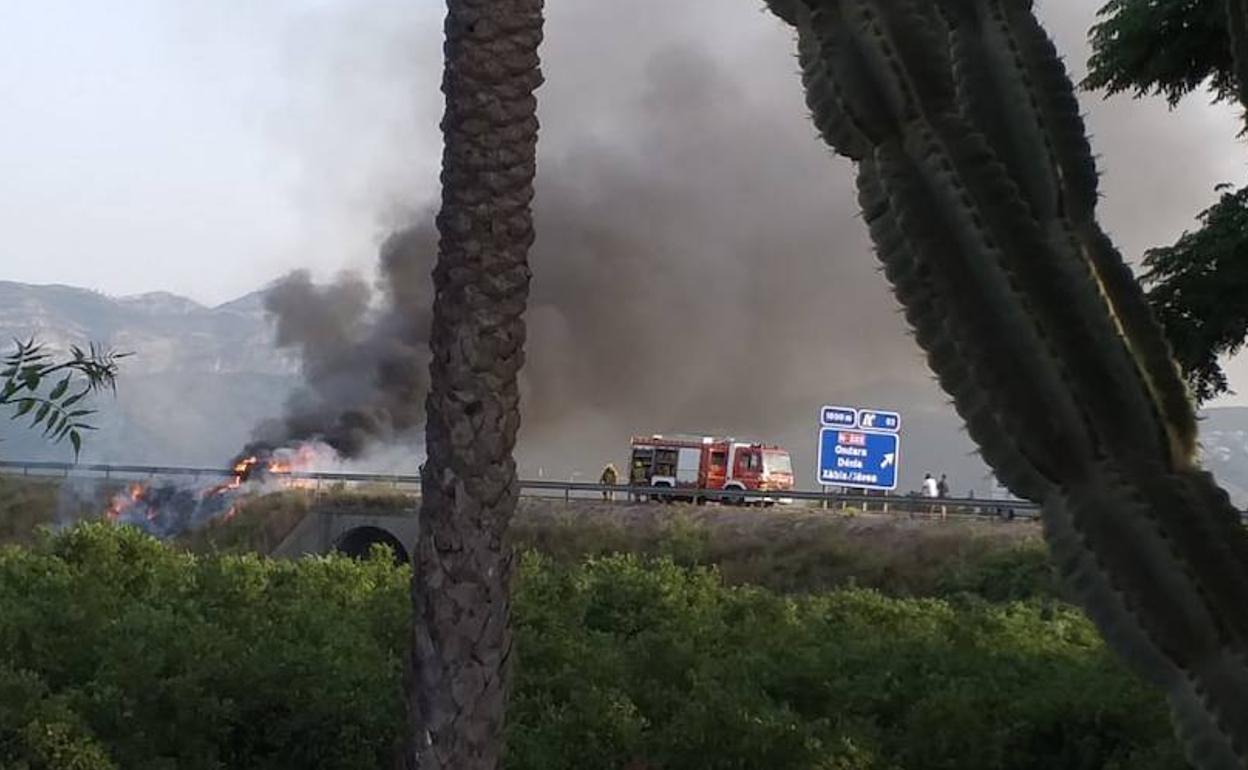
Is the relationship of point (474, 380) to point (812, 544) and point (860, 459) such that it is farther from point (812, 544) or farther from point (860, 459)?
point (860, 459)

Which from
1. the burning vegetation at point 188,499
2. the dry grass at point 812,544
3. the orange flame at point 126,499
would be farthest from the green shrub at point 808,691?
the orange flame at point 126,499

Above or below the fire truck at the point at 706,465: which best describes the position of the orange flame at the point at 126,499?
below

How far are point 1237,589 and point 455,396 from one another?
4754mm

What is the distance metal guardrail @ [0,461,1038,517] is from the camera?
28.3 metres

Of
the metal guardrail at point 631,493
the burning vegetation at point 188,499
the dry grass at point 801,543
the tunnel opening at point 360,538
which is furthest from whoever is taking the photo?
the burning vegetation at point 188,499

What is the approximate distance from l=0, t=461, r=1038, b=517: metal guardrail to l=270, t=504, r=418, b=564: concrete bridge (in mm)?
1101

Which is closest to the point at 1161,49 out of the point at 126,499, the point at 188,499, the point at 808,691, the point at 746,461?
the point at 808,691

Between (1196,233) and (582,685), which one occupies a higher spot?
(1196,233)

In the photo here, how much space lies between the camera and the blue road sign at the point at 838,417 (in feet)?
101

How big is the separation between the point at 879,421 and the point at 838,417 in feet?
2.88

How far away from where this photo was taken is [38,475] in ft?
124

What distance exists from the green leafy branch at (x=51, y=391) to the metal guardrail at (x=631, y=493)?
19.6 meters

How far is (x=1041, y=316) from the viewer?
347 centimetres

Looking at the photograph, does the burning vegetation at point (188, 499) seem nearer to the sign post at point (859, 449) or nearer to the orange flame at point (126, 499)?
the orange flame at point (126, 499)
